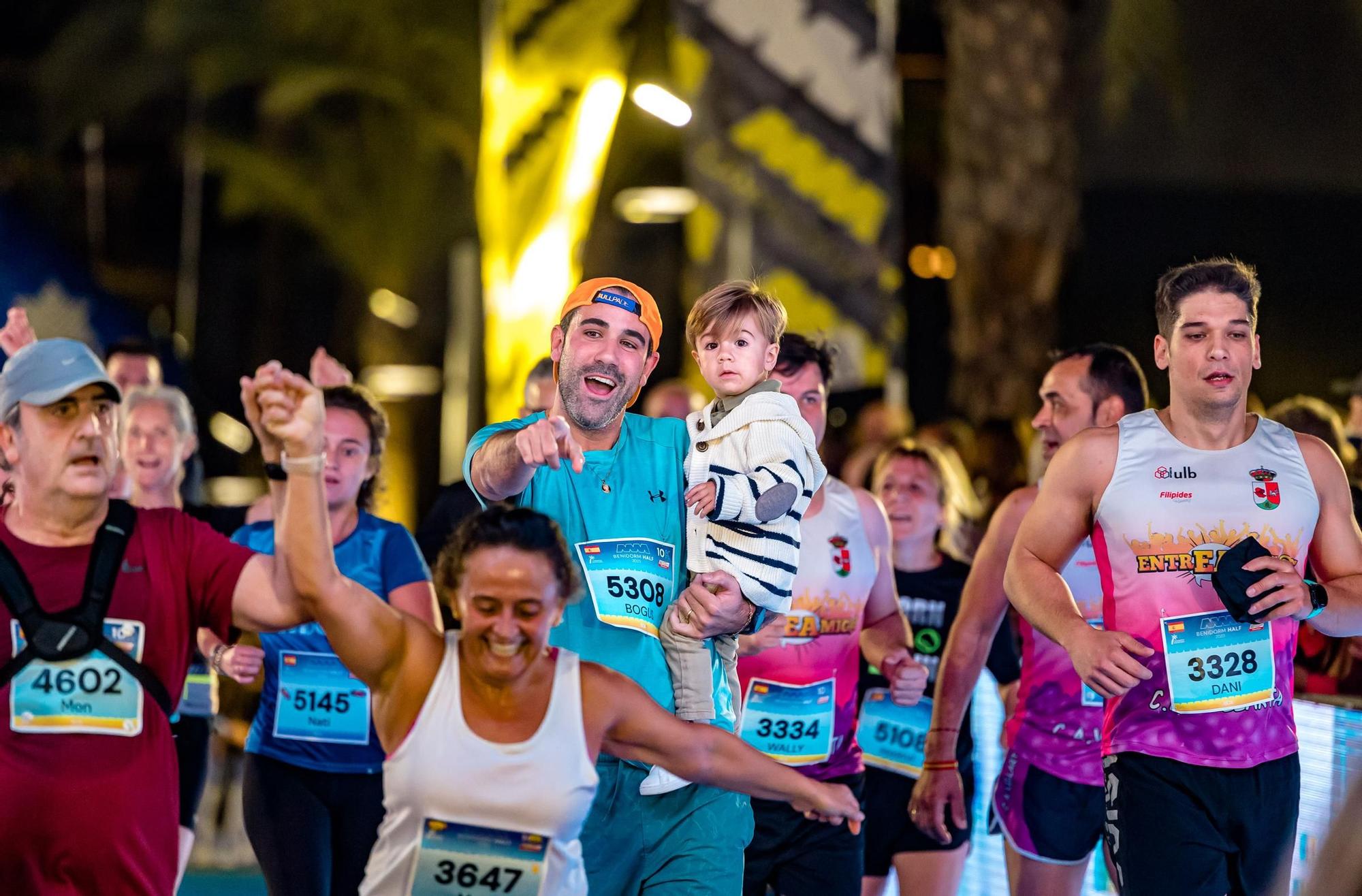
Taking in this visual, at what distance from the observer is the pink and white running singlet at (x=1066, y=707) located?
5504mm

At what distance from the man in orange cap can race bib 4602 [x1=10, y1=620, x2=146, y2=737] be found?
92 cm

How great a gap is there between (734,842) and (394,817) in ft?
3.62

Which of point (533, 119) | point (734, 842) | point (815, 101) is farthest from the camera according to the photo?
point (533, 119)

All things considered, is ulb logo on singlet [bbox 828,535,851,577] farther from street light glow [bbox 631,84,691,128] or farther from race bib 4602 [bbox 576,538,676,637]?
street light glow [bbox 631,84,691,128]

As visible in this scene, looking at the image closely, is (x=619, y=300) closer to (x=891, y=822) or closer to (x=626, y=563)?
(x=626, y=563)

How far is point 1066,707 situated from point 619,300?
7.74 feet

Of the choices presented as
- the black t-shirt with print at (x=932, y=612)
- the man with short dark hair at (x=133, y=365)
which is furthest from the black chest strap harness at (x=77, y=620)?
the man with short dark hair at (x=133, y=365)

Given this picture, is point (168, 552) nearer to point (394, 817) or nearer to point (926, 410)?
point (394, 817)

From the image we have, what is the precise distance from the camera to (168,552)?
371cm

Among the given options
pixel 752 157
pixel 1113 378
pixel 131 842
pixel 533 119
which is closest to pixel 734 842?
pixel 131 842

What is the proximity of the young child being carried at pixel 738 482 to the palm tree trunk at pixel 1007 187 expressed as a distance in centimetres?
847

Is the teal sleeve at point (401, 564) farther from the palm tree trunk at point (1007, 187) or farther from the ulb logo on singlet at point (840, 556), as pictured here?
the palm tree trunk at point (1007, 187)

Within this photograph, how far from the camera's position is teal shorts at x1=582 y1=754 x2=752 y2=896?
3967 mm

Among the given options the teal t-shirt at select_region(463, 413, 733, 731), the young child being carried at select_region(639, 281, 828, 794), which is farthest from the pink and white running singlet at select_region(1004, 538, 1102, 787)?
the teal t-shirt at select_region(463, 413, 733, 731)
